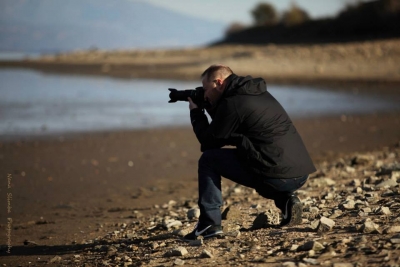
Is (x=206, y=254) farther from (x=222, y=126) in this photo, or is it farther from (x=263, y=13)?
(x=263, y=13)

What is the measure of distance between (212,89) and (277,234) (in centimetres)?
117

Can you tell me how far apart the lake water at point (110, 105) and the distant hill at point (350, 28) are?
13.8m

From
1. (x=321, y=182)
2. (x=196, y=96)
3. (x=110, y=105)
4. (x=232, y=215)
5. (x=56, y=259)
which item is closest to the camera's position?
(x=196, y=96)

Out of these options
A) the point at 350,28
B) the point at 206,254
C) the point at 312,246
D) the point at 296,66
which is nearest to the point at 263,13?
the point at 350,28

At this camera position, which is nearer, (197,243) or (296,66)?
(197,243)

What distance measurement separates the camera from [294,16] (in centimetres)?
5003

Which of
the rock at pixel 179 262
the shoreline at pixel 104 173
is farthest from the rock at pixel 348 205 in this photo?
the shoreline at pixel 104 173

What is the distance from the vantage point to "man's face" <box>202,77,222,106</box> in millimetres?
5395

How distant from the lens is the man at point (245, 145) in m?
5.27

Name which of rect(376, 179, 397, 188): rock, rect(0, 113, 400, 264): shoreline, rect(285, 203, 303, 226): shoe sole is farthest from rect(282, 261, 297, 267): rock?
rect(376, 179, 397, 188): rock

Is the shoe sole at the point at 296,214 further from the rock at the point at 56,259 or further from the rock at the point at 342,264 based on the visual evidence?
the rock at the point at 56,259

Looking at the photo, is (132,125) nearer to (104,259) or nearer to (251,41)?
(104,259)

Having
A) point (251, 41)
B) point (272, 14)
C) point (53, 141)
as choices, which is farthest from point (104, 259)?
point (272, 14)

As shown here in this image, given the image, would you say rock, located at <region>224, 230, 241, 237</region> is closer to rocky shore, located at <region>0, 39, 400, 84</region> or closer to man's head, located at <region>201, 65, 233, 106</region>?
man's head, located at <region>201, 65, 233, 106</region>
